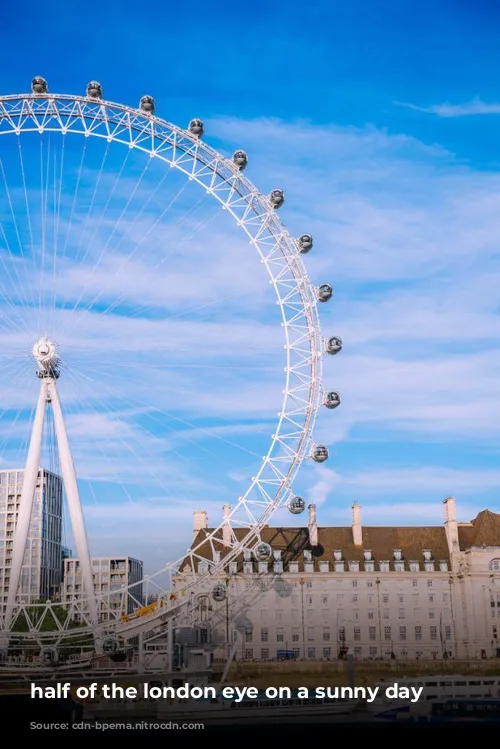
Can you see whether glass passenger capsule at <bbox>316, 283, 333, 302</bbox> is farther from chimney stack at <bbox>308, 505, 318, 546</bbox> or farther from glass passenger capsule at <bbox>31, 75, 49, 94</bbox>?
chimney stack at <bbox>308, 505, 318, 546</bbox>

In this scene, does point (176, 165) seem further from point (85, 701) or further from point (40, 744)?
point (40, 744)

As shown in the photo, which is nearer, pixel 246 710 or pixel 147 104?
pixel 246 710

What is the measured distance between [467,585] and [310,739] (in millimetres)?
→ 64437

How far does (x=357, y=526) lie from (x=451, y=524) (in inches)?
285

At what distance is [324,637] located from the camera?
75812 millimetres

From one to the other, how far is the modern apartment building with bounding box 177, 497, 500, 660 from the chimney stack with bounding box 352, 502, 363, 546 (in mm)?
106

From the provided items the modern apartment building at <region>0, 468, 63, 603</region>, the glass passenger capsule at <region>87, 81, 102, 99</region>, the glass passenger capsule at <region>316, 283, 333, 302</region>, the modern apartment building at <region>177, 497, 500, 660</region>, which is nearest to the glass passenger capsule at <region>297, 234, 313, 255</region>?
the glass passenger capsule at <region>316, 283, 333, 302</region>

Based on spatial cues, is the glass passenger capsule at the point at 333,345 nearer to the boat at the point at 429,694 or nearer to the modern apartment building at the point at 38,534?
the boat at the point at 429,694

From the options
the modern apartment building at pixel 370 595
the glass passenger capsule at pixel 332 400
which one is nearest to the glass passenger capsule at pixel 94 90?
the glass passenger capsule at pixel 332 400

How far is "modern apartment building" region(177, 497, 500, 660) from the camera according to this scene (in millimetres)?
75188

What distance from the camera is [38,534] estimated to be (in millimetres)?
136625

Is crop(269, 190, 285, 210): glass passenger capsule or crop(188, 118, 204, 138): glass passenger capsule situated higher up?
crop(188, 118, 204, 138): glass passenger capsule

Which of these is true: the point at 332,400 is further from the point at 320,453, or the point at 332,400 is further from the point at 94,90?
the point at 94,90

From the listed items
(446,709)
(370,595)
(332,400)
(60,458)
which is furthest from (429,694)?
(370,595)
